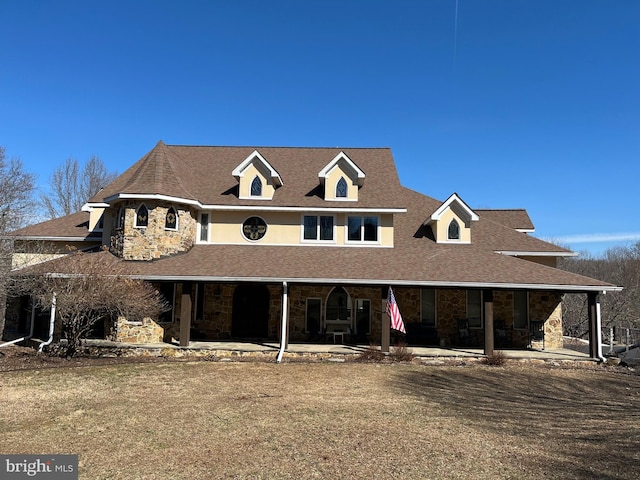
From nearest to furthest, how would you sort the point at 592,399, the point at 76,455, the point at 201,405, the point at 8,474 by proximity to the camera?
the point at 8,474 → the point at 76,455 → the point at 201,405 → the point at 592,399

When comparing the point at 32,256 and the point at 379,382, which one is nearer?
the point at 379,382

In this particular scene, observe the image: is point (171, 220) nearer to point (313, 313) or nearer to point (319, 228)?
point (319, 228)

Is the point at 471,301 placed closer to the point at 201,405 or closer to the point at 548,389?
the point at 548,389

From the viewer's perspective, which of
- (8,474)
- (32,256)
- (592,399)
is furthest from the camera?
(32,256)

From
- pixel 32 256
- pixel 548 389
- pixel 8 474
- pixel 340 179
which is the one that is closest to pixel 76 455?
pixel 8 474

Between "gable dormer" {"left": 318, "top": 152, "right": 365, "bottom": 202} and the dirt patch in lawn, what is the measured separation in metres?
8.46

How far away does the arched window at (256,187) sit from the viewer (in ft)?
64.8

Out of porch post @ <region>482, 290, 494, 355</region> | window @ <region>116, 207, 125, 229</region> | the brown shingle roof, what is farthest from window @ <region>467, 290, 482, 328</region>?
window @ <region>116, 207, 125, 229</region>

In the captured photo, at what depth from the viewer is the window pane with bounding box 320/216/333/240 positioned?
63.8 feet

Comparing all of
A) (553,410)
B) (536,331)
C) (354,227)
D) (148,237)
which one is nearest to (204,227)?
(148,237)

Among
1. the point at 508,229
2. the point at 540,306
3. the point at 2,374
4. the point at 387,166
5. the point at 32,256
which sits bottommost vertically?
the point at 2,374

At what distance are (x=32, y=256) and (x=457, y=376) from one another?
19586mm

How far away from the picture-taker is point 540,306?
18547mm

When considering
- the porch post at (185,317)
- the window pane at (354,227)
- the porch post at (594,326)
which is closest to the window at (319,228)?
the window pane at (354,227)
